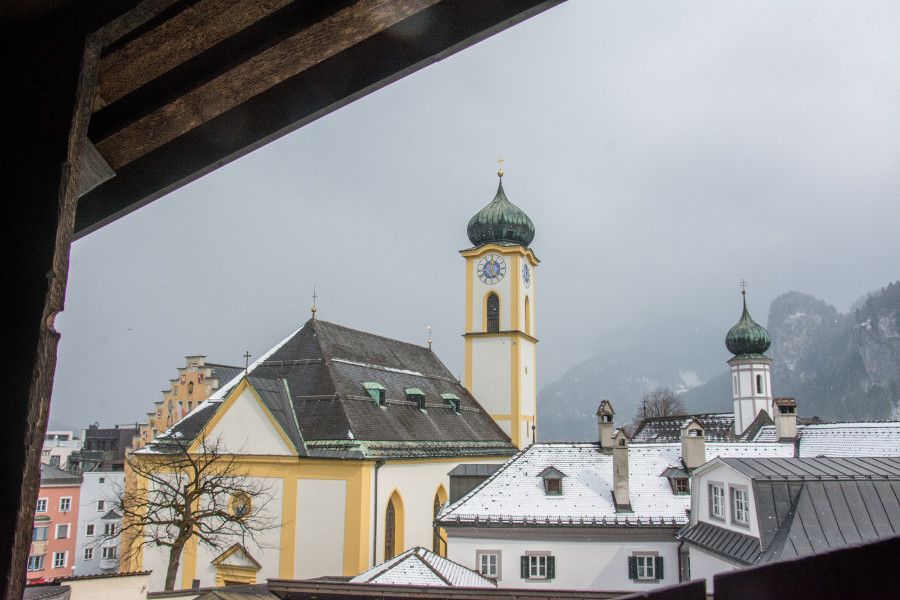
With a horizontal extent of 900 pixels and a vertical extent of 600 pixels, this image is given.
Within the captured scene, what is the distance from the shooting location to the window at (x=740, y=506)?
17220 millimetres

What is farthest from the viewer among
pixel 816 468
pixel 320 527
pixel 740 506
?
pixel 320 527

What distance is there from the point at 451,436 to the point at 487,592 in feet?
57.2

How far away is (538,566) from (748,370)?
145ft

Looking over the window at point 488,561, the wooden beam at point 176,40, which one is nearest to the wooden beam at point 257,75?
the wooden beam at point 176,40

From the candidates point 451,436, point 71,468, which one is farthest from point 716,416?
point 71,468

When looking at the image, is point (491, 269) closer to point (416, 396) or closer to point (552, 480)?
point (416, 396)

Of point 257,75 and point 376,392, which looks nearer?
point 257,75

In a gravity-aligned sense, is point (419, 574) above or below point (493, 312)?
below

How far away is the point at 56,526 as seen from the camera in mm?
48000

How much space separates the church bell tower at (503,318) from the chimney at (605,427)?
11.6m

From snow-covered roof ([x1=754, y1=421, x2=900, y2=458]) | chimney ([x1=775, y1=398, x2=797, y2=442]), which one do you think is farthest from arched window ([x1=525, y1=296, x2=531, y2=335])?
snow-covered roof ([x1=754, y1=421, x2=900, y2=458])

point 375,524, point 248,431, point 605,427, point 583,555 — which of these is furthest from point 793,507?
point 248,431

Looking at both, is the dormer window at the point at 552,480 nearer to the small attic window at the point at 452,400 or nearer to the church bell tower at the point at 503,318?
the small attic window at the point at 452,400

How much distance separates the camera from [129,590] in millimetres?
14727
